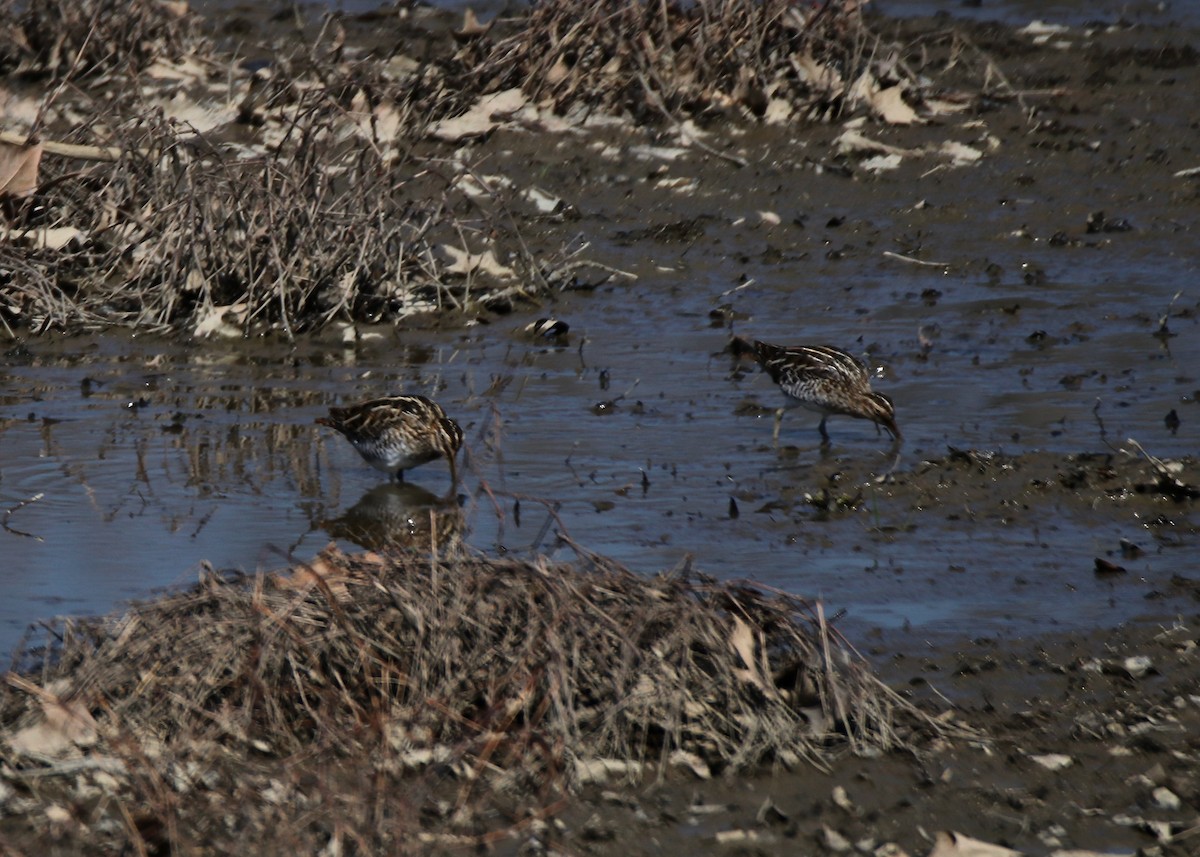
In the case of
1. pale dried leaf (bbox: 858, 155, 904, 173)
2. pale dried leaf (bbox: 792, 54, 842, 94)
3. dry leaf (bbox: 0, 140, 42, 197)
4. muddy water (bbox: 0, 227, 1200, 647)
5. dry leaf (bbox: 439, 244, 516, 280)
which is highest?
pale dried leaf (bbox: 792, 54, 842, 94)

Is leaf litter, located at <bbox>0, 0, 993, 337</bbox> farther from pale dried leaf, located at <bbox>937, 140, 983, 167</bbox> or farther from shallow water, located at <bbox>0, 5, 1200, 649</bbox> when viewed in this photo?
pale dried leaf, located at <bbox>937, 140, 983, 167</bbox>

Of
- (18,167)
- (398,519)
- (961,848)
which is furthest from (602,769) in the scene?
(18,167)

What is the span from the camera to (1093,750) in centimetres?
540

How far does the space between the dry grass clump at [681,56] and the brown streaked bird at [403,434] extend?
6148mm

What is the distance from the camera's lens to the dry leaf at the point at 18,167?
10.9m

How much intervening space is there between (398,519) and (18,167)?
4281 mm

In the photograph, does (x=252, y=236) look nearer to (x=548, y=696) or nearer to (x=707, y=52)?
(x=707, y=52)

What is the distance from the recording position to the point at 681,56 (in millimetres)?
14336

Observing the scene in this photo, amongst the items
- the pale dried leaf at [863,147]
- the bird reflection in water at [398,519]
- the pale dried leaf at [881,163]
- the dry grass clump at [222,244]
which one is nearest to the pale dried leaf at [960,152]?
the pale dried leaf at [863,147]

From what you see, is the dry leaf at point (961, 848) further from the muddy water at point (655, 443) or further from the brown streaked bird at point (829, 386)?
the brown streaked bird at point (829, 386)

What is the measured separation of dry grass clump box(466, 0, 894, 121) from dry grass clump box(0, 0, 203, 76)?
277 centimetres

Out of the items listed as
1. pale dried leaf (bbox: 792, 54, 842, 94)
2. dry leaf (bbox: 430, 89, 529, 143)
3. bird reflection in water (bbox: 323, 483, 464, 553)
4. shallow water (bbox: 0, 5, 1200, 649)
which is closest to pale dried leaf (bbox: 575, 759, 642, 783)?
shallow water (bbox: 0, 5, 1200, 649)

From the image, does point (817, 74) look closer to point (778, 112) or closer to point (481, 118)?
point (778, 112)

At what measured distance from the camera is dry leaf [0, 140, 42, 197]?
10875 millimetres
